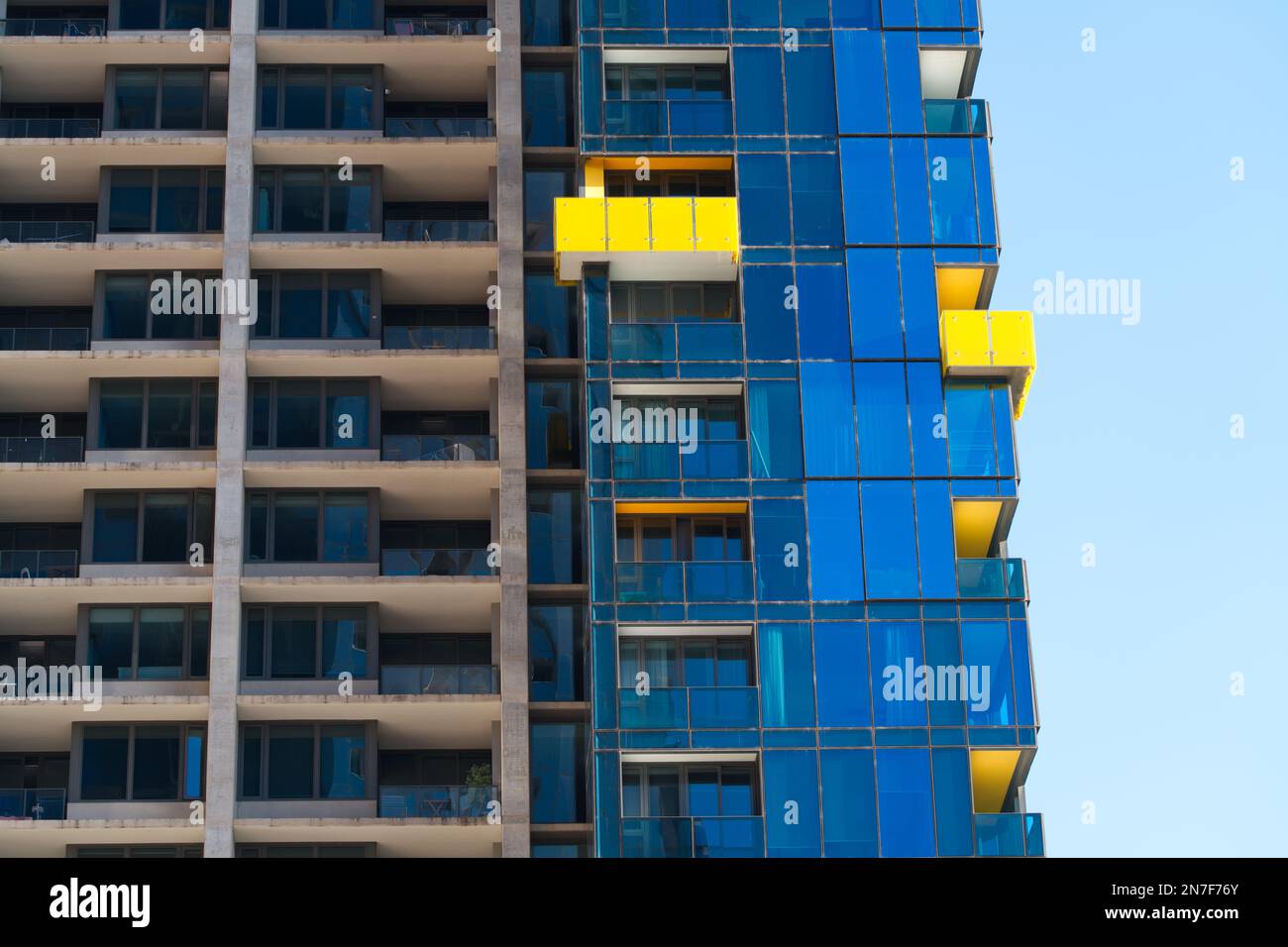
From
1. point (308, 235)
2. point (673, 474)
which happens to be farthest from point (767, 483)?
point (308, 235)

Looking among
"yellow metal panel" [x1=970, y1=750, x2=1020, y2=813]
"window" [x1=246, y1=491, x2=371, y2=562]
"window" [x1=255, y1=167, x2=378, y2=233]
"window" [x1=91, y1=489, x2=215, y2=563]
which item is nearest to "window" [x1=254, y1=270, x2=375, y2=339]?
"window" [x1=255, y1=167, x2=378, y2=233]

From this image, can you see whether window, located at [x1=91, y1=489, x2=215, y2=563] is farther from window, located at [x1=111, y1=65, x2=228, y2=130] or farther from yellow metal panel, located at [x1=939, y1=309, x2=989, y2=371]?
yellow metal panel, located at [x1=939, y1=309, x2=989, y2=371]

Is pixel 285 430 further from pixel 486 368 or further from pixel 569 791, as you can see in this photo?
pixel 569 791

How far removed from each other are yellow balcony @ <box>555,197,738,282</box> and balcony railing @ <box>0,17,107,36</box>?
1842 centimetres

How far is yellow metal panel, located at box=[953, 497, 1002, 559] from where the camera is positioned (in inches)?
2320

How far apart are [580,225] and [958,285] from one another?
1182 centimetres

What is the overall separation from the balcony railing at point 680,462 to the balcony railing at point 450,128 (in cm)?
1329

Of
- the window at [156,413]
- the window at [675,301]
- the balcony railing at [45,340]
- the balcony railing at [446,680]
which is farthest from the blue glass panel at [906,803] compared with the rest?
the balcony railing at [45,340]

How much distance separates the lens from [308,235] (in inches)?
2571

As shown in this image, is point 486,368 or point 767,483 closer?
point 767,483

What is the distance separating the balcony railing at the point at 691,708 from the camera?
56094 mm

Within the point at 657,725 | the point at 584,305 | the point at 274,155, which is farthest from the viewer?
the point at 274,155

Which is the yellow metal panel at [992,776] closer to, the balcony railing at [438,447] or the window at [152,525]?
the balcony railing at [438,447]
